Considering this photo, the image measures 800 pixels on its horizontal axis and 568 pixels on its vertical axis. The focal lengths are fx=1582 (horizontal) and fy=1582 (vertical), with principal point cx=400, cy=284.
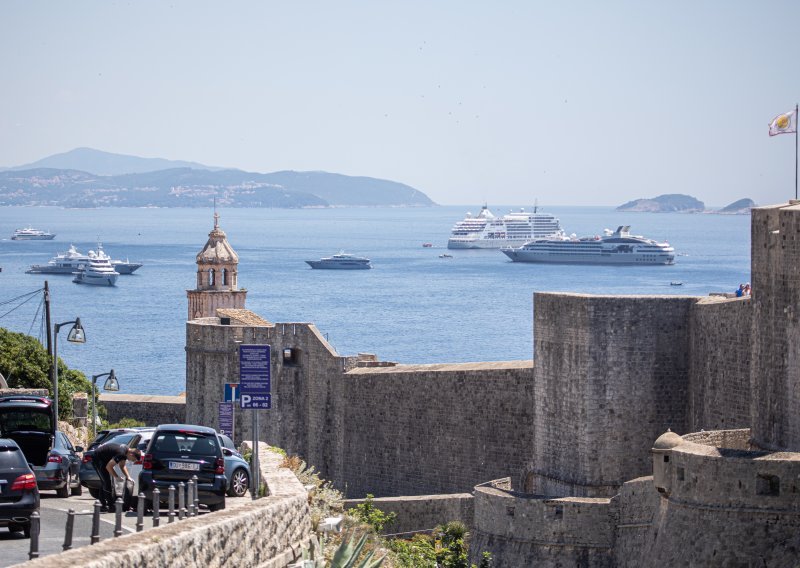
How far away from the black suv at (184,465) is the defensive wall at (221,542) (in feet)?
4.37

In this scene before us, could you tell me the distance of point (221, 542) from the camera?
459 inches

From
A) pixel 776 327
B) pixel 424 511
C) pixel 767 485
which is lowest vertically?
pixel 424 511

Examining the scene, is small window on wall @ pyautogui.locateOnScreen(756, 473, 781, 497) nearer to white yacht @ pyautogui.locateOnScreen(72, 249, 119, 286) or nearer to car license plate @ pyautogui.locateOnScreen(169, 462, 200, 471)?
car license plate @ pyautogui.locateOnScreen(169, 462, 200, 471)

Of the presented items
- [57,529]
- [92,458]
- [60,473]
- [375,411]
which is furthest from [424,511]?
[57,529]

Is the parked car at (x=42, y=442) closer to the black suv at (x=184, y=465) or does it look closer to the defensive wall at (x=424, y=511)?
the black suv at (x=184, y=465)

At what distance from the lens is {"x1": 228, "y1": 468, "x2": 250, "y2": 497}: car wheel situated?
18156mm

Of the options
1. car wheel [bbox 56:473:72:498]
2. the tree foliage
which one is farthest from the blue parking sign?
the tree foliage

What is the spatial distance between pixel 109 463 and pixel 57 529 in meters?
1.65

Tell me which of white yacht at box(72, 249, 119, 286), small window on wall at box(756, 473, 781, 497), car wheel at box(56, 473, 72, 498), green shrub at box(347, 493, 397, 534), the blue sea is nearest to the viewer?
car wheel at box(56, 473, 72, 498)

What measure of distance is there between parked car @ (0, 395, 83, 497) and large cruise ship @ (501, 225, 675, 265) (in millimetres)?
143095

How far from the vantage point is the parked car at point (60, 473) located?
19188 millimetres

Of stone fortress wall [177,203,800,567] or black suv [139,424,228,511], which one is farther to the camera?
stone fortress wall [177,203,800,567]

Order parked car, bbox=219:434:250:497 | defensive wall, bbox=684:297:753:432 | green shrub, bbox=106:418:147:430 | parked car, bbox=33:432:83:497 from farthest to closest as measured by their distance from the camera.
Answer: green shrub, bbox=106:418:147:430, defensive wall, bbox=684:297:753:432, parked car, bbox=33:432:83:497, parked car, bbox=219:434:250:497

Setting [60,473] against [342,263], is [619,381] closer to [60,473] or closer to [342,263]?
[60,473]
